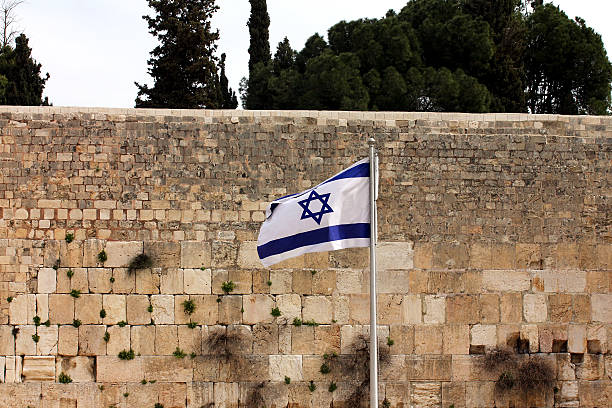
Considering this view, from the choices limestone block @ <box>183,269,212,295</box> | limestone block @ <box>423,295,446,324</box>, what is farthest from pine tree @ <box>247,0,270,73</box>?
limestone block @ <box>423,295,446,324</box>

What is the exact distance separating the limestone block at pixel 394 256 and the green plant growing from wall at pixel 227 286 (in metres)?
1.83

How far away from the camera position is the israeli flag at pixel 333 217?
6062 millimetres

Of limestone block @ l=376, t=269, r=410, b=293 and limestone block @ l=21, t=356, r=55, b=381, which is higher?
limestone block @ l=376, t=269, r=410, b=293

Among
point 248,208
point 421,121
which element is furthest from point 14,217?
point 421,121

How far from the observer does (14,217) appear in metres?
8.82

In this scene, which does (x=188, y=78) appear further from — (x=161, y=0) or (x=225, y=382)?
(x=225, y=382)

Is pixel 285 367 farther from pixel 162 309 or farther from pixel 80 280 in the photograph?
pixel 80 280

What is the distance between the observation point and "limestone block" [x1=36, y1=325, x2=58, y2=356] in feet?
28.6

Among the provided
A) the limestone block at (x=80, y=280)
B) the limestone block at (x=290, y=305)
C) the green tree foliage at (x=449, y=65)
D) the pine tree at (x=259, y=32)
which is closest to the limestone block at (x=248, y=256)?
the limestone block at (x=290, y=305)

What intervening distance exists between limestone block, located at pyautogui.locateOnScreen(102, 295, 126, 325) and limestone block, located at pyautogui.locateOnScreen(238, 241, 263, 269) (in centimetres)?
150

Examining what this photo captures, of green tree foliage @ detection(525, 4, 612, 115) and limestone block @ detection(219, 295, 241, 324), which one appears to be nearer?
limestone block @ detection(219, 295, 241, 324)

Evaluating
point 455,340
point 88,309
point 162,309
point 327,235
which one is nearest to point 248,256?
point 162,309

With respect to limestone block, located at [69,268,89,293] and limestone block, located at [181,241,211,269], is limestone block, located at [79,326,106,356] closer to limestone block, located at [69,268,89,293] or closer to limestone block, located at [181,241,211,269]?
limestone block, located at [69,268,89,293]

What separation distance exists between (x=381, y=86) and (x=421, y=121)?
26.5ft
